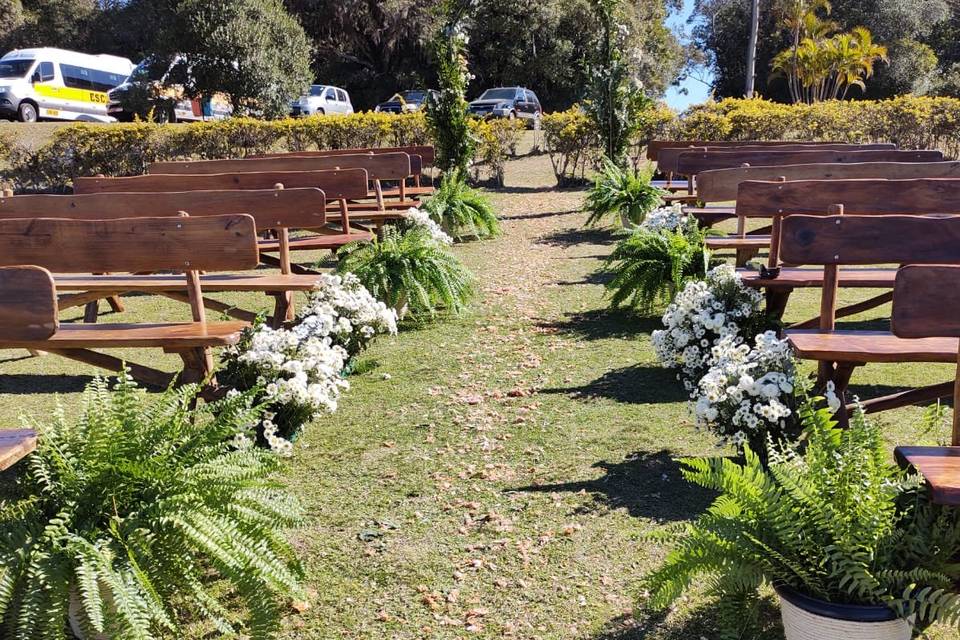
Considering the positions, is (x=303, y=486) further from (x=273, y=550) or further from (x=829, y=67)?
(x=829, y=67)

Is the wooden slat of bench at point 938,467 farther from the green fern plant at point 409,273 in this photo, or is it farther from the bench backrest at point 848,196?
the green fern plant at point 409,273

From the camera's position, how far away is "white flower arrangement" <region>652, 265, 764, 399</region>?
4.77m

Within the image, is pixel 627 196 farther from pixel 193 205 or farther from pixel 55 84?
pixel 55 84

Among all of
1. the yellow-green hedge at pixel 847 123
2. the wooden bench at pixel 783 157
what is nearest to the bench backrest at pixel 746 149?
the wooden bench at pixel 783 157

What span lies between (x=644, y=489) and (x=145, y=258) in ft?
9.78

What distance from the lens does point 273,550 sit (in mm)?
2906

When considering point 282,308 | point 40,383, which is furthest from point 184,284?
point 40,383

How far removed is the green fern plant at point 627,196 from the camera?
35.0 feet

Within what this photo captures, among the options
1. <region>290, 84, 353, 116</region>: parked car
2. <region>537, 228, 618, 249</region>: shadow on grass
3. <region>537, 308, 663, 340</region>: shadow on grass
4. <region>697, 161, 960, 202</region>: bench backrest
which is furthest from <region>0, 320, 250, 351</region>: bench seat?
<region>290, 84, 353, 116</region>: parked car

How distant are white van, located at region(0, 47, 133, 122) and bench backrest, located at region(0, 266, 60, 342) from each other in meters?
24.7

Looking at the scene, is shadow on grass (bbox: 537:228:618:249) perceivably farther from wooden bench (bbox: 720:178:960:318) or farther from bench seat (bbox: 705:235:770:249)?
wooden bench (bbox: 720:178:960:318)

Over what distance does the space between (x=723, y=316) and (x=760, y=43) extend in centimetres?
4002

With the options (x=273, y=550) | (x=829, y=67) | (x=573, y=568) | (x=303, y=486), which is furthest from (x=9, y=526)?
(x=829, y=67)

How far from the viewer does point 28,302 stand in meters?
3.57
